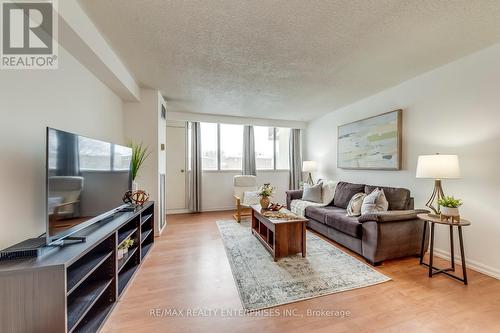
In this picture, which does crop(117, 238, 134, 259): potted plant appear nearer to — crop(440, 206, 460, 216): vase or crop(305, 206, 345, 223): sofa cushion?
crop(305, 206, 345, 223): sofa cushion

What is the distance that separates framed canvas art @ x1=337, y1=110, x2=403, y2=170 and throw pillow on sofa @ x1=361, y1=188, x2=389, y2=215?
648mm

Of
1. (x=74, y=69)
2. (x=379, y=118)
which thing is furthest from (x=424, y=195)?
(x=74, y=69)

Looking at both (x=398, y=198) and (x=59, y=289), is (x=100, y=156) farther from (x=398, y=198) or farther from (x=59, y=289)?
(x=398, y=198)

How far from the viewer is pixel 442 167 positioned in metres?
2.11

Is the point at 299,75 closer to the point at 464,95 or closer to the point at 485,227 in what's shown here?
the point at 464,95

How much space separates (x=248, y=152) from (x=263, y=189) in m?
2.28

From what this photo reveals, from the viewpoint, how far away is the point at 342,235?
2814 mm

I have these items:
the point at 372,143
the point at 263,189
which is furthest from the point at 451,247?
the point at 263,189

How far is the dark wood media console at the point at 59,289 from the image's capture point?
1.05m

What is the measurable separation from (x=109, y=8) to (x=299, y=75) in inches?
84.5

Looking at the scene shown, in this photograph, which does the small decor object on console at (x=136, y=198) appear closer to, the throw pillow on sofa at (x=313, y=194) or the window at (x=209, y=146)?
the window at (x=209, y=146)

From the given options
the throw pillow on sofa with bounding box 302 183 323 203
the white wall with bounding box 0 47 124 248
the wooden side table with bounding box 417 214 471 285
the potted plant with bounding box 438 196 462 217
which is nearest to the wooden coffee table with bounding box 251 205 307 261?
the wooden side table with bounding box 417 214 471 285

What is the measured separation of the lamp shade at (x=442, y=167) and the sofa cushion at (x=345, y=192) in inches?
51.3

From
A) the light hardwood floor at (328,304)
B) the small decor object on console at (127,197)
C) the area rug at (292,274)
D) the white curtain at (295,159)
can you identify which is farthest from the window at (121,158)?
the white curtain at (295,159)
